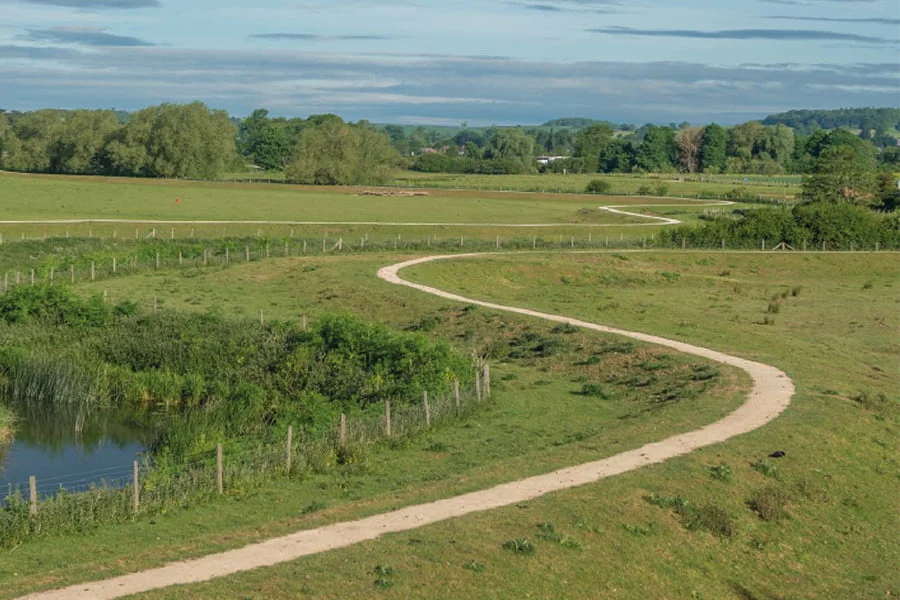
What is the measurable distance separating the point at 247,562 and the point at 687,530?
10.7 m

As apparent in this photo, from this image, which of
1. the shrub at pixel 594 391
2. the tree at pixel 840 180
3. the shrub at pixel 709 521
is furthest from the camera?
the tree at pixel 840 180

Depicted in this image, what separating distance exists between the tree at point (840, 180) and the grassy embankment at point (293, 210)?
1260cm

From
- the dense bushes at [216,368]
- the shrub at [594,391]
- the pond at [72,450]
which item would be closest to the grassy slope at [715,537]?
the shrub at [594,391]

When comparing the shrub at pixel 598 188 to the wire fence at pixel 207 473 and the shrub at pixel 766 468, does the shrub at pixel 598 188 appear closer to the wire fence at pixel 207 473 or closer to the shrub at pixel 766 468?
the wire fence at pixel 207 473

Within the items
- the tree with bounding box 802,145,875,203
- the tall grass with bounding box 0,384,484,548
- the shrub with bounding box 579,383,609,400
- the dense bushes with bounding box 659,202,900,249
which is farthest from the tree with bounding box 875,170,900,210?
the tall grass with bounding box 0,384,484,548

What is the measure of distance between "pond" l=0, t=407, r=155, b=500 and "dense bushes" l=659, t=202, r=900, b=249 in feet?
202

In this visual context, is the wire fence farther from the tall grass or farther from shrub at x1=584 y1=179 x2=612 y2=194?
shrub at x1=584 y1=179 x2=612 y2=194

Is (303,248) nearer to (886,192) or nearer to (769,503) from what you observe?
(769,503)

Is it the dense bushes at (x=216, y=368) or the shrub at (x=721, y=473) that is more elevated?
the shrub at (x=721, y=473)

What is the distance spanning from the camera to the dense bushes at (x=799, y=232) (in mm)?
98312

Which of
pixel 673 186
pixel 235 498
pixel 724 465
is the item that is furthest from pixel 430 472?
pixel 673 186

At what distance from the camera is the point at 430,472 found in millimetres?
34094

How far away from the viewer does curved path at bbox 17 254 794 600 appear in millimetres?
22969

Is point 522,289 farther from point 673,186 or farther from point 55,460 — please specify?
point 673,186
